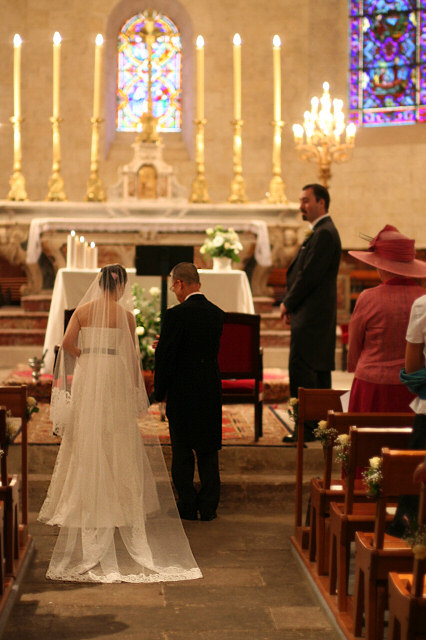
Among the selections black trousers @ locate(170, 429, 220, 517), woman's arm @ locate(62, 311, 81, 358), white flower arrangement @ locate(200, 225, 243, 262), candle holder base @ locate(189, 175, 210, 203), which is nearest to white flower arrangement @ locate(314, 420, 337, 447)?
black trousers @ locate(170, 429, 220, 517)

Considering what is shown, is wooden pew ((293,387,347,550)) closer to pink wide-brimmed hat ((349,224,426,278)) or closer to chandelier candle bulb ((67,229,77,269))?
pink wide-brimmed hat ((349,224,426,278))

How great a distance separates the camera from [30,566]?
15.7 ft

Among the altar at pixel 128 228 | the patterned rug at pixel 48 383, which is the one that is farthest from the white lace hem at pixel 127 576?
the altar at pixel 128 228

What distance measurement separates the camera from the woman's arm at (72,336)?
17.4ft

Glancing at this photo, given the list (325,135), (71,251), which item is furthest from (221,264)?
(325,135)

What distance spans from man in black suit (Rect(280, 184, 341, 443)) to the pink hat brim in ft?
5.42

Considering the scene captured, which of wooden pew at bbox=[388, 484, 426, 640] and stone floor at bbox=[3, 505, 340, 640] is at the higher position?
wooden pew at bbox=[388, 484, 426, 640]

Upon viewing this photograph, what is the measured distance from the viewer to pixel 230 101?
15000 mm

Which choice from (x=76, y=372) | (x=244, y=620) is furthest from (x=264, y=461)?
(x=244, y=620)

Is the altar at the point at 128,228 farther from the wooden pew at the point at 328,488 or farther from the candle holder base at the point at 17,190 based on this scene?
the wooden pew at the point at 328,488

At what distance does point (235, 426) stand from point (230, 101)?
28.7ft

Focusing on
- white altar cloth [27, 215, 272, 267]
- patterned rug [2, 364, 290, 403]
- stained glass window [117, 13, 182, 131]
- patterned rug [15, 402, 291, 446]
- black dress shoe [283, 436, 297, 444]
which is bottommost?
patterned rug [15, 402, 291, 446]

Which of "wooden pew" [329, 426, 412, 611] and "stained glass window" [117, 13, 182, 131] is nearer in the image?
"wooden pew" [329, 426, 412, 611]

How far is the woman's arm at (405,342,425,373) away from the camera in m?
3.59
